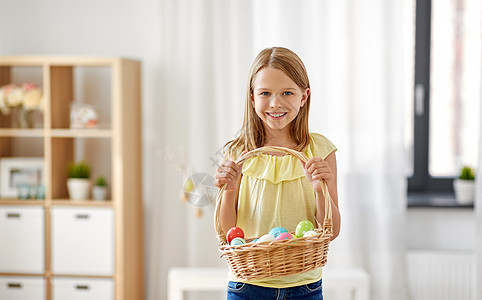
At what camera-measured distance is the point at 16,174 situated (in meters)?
3.00

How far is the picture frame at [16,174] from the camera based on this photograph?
3.00m

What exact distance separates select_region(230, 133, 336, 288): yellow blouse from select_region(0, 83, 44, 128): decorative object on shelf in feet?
5.77

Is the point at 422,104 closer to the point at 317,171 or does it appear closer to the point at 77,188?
the point at 77,188

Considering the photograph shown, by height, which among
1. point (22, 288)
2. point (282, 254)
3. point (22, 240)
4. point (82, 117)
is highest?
point (82, 117)

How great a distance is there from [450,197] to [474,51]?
0.80 meters

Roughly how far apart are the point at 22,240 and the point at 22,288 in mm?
235

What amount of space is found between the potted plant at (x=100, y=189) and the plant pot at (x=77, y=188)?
54mm

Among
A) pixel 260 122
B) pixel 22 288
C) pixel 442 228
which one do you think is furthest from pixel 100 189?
pixel 442 228

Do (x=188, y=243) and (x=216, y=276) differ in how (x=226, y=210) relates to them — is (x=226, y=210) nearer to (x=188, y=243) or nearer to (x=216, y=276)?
(x=216, y=276)

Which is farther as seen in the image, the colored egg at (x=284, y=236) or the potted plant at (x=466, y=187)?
the potted plant at (x=466, y=187)

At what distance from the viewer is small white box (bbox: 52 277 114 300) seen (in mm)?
2902

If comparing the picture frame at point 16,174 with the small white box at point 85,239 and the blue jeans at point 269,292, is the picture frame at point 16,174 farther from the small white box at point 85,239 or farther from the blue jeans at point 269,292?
the blue jeans at point 269,292

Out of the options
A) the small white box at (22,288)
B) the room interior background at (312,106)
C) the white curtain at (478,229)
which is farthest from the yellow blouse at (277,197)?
the small white box at (22,288)

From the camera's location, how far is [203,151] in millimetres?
3080
